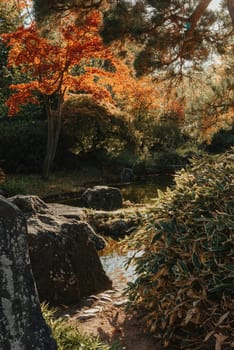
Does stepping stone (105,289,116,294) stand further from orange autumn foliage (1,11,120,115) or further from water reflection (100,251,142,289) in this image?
orange autumn foliage (1,11,120,115)

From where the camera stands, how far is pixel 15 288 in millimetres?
1835

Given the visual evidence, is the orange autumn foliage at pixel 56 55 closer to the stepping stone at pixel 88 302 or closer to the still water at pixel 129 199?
the still water at pixel 129 199

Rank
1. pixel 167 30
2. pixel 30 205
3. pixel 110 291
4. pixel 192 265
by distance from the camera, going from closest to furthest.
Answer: pixel 192 265
pixel 110 291
pixel 30 205
pixel 167 30

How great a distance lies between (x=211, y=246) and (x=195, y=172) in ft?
3.64

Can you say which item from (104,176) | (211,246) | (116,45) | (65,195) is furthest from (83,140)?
(211,246)

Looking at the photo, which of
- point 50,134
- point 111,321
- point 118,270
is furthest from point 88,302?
point 50,134

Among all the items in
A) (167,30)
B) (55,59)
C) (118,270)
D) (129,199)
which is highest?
(55,59)

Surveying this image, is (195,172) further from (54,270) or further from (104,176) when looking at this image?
(104,176)

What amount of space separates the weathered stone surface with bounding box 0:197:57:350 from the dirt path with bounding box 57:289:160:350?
1.95 m

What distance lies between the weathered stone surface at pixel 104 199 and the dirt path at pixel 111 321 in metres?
6.17

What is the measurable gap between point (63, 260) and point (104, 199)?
644cm

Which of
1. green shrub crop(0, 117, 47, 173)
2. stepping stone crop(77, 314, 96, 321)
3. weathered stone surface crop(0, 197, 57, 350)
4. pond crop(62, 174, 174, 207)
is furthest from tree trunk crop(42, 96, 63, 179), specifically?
weathered stone surface crop(0, 197, 57, 350)

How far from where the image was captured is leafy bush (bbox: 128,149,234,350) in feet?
10.8

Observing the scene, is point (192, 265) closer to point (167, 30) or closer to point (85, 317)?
point (85, 317)
